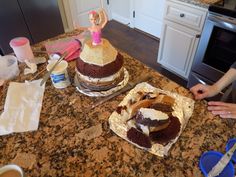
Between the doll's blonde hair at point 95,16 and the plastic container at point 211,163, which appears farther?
the doll's blonde hair at point 95,16

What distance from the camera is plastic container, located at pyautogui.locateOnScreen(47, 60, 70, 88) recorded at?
0.82 metres

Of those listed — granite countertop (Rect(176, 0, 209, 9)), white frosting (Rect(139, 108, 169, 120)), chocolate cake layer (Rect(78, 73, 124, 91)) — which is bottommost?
chocolate cake layer (Rect(78, 73, 124, 91))

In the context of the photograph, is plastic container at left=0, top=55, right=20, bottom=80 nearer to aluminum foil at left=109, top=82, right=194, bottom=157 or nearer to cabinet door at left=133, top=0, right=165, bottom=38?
aluminum foil at left=109, top=82, right=194, bottom=157

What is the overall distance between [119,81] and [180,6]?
1207 mm

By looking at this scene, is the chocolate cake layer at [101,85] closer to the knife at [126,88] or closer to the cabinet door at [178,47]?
the knife at [126,88]

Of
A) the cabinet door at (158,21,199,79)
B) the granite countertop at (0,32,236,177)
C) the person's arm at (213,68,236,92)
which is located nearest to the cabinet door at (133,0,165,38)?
the cabinet door at (158,21,199,79)

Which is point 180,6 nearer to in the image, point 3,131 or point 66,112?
point 66,112

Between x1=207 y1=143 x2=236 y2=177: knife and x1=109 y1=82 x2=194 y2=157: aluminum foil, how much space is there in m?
0.14

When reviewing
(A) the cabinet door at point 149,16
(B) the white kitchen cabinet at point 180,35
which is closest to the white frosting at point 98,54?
(B) the white kitchen cabinet at point 180,35

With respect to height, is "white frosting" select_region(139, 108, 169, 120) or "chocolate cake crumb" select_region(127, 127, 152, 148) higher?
"white frosting" select_region(139, 108, 169, 120)

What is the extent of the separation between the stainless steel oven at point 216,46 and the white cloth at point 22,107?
50.9 inches

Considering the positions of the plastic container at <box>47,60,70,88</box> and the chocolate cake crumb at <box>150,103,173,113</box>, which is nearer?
the chocolate cake crumb at <box>150,103,173,113</box>

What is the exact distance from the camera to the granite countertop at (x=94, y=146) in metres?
0.59

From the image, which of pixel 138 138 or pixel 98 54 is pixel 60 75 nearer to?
pixel 98 54
